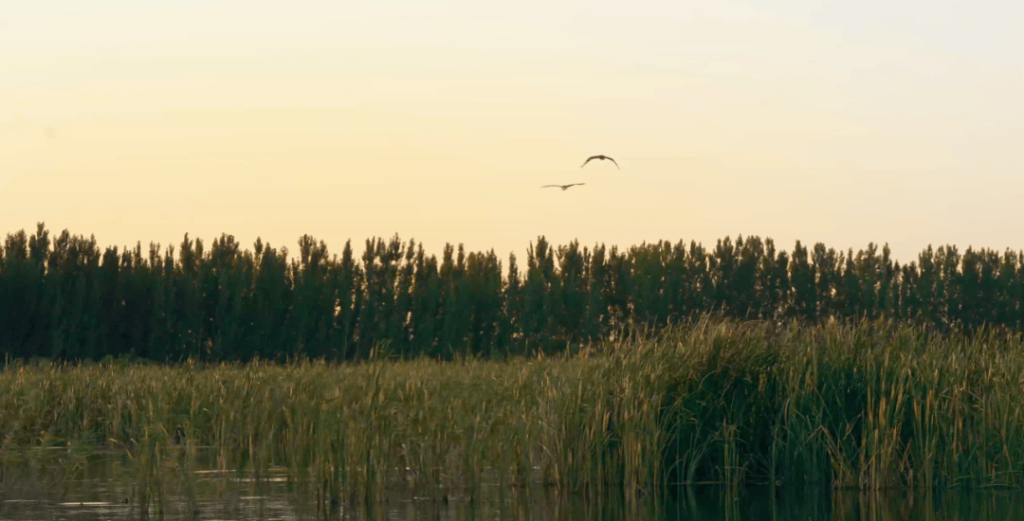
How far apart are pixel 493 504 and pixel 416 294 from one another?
1536 inches

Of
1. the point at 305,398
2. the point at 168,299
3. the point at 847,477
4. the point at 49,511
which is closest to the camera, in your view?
the point at 49,511

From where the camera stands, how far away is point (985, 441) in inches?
420

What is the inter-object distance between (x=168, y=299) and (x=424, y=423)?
36.9 m

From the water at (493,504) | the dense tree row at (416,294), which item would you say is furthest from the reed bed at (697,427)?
the dense tree row at (416,294)

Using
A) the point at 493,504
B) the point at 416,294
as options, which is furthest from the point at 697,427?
the point at 416,294

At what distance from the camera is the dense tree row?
4419cm

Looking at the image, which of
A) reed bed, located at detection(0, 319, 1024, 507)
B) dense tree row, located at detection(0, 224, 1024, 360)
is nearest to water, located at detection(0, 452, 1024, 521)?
reed bed, located at detection(0, 319, 1024, 507)

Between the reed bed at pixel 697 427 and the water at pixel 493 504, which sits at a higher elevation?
the reed bed at pixel 697 427

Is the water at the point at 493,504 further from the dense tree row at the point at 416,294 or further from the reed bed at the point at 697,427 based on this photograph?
the dense tree row at the point at 416,294

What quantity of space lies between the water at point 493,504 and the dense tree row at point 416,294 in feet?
105

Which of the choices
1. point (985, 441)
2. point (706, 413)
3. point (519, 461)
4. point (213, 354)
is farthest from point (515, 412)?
point (213, 354)

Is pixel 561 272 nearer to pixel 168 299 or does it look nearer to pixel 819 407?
pixel 168 299

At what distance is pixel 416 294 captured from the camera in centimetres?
4844

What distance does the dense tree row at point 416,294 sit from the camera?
44.2m
